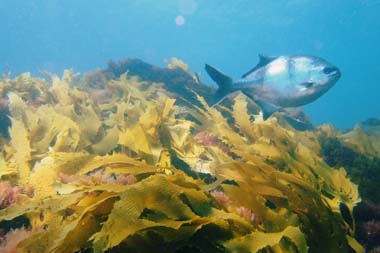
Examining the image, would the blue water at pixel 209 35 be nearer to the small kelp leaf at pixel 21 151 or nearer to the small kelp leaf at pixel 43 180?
the small kelp leaf at pixel 21 151

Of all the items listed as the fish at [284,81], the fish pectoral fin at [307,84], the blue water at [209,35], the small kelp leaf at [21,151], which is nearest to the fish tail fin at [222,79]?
the fish at [284,81]

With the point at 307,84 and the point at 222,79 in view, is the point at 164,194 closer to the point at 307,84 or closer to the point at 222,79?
the point at 307,84

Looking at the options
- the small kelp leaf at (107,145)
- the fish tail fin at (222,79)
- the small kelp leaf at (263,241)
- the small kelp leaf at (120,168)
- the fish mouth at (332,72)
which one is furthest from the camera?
the fish tail fin at (222,79)

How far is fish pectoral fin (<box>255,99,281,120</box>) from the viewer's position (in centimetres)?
354

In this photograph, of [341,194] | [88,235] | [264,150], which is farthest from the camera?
[264,150]

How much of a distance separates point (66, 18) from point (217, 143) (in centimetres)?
14825

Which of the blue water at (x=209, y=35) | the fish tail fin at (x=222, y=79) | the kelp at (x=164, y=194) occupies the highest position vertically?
the blue water at (x=209, y=35)

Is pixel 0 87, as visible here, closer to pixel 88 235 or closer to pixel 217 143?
pixel 217 143

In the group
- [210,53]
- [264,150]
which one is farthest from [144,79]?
[210,53]

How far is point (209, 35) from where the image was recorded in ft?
370

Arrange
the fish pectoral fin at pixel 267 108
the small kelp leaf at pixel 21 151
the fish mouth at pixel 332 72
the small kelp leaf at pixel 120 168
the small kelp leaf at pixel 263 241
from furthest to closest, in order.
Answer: the fish pectoral fin at pixel 267 108 → the fish mouth at pixel 332 72 → the small kelp leaf at pixel 21 151 → the small kelp leaf at pixel 120 168 → the small kelp leaf at pixel 263 241

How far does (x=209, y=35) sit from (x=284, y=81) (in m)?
114

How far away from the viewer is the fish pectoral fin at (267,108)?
3.54 metres

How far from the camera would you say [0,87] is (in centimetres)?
498
